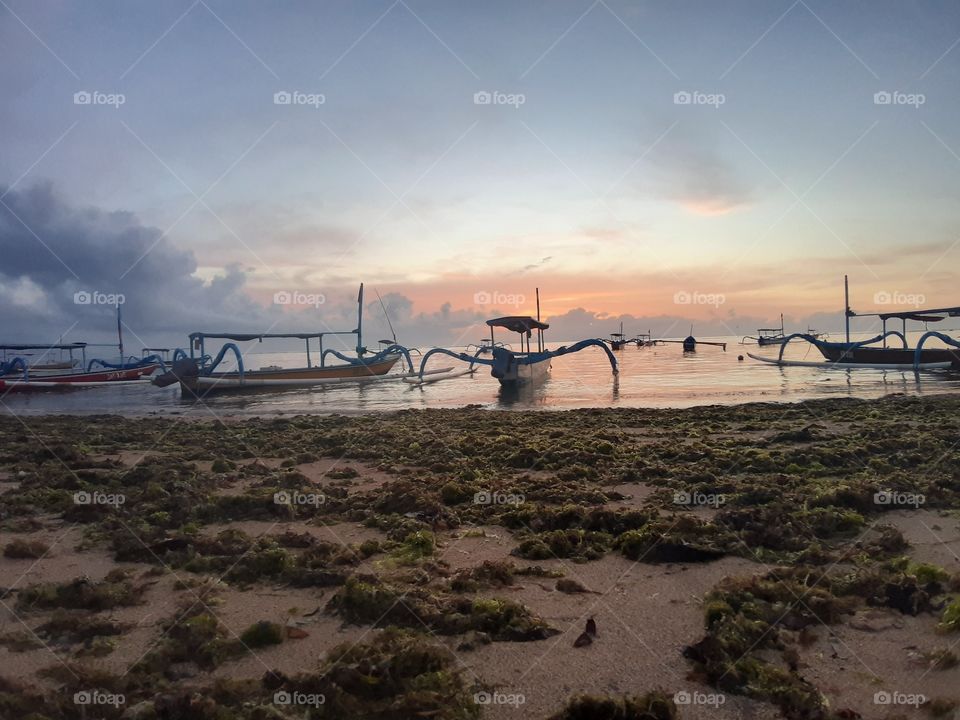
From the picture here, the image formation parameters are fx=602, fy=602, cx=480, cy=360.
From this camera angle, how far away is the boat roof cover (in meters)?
40.3

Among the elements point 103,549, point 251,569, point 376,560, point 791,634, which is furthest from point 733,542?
point 103,549

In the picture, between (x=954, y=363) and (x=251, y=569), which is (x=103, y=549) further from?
(x=954, y=363)

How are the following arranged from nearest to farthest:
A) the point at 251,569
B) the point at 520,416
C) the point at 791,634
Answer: the point at 791,634
the point at 251,569
the point at 520,416

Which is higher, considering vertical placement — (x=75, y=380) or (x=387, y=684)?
(x=75, y=380)

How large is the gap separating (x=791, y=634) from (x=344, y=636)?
347 centimetres

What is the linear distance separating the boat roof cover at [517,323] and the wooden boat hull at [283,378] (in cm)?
1151

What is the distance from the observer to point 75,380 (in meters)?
47.6

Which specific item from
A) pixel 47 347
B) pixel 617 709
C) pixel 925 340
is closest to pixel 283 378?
pixel 47 347

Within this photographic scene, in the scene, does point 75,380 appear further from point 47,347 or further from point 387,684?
point 387,684

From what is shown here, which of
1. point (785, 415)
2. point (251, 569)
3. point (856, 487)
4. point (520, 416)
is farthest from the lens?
point (520, 416)

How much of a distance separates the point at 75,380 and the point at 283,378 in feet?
63.0

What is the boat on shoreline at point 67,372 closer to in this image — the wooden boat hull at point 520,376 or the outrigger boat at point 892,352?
the wooden boat hull at point 520,376

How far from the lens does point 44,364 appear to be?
6650cm

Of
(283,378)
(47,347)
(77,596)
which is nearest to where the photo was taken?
Answer: (77,596)
